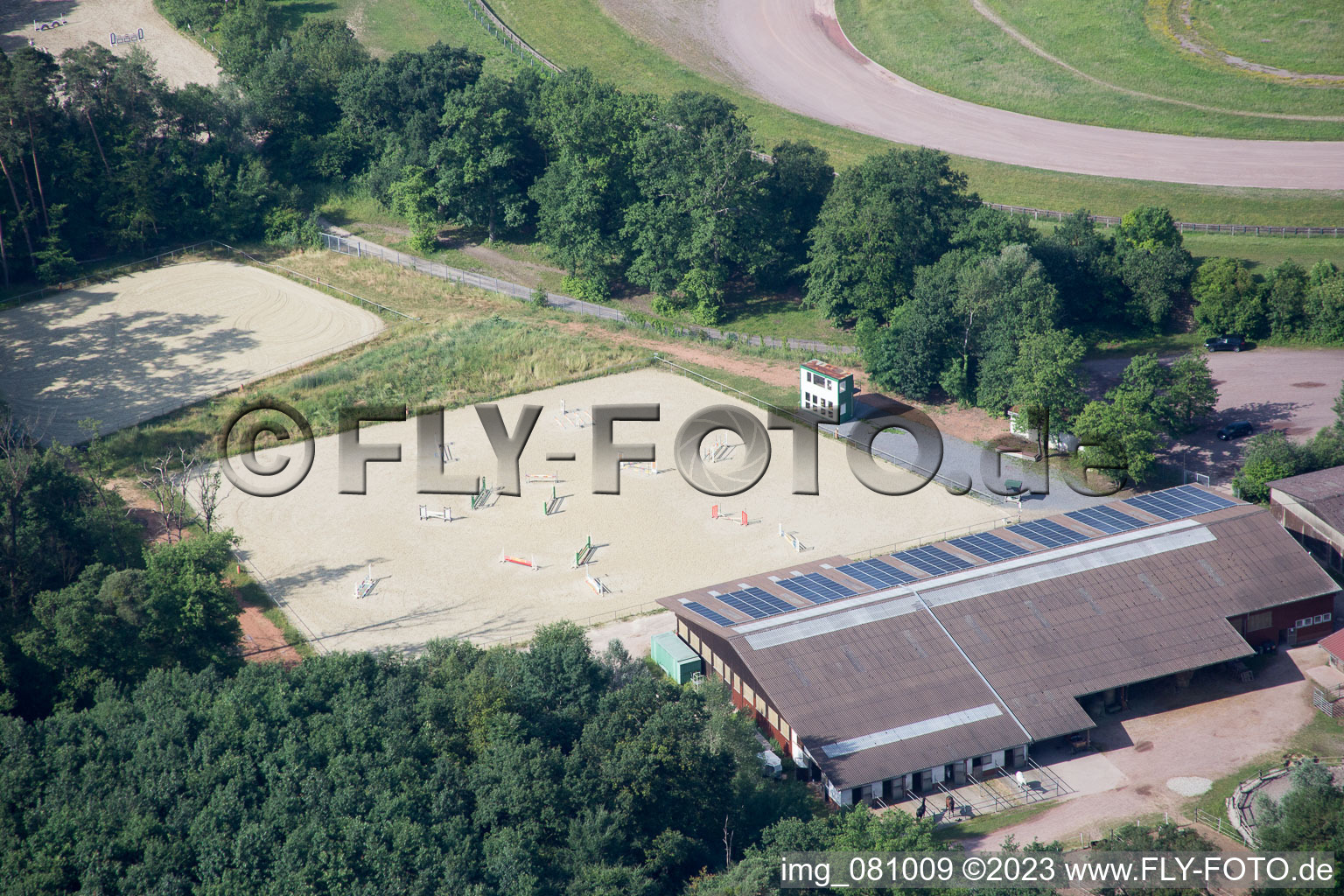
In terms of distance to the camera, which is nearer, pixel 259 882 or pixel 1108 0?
pixel 259 882

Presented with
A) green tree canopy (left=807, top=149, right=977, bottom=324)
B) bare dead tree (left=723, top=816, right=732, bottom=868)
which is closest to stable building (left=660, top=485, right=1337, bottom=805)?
bare dead tree (left=723, top=816, right=732, bottom=868)

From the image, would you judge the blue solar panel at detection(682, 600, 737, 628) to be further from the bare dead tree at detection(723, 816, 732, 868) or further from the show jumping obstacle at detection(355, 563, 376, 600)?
the show jumping obstacle at detection(355, 563, 376, 600)

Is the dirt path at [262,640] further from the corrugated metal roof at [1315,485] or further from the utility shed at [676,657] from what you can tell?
the corrugated metal roof at [1315,485]

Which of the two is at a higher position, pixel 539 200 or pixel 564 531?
pixel 539 200

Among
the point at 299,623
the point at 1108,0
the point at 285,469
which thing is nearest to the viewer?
the point at 299,623

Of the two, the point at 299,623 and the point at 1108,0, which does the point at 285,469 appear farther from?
the point at 1108,0

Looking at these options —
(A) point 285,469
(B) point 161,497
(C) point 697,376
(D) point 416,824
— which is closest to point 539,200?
(C) point 697,376

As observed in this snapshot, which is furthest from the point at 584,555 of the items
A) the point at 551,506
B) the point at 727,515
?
the point at 727,515

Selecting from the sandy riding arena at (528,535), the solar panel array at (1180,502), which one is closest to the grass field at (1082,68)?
the sandy riding arena at (528,535)

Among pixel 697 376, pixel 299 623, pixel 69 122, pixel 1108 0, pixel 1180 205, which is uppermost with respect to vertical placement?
pixel 1108 0
